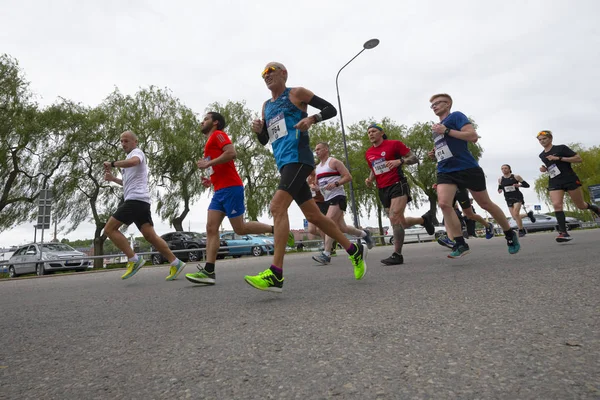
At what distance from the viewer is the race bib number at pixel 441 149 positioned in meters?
4.90

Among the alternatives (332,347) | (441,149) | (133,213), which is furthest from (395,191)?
(332,347)

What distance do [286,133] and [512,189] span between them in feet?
30.0

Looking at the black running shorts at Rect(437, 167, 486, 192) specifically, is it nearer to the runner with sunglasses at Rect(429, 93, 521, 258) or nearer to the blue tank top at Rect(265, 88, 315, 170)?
the runner with sunglasses at Rect(429, 93, 521, 258)

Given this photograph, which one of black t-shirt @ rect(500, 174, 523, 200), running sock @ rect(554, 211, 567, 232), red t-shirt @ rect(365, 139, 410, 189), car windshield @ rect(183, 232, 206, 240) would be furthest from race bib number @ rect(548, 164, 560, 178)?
car windshield @ rect(183, 232, 206, 240)

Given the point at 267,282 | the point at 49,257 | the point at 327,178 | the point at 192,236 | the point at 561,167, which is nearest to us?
the point at 267,282

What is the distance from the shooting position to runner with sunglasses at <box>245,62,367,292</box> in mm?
3268

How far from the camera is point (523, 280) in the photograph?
2838 millimetres

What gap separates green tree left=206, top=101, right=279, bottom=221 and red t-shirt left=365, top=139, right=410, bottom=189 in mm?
22776

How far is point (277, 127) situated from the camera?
3.56m

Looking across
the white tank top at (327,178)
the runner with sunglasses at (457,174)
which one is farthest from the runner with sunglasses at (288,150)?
the white tank top at (327,178)

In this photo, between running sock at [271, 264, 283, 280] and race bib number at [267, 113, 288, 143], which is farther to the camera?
race bib number at [267, 113, 288, 143]

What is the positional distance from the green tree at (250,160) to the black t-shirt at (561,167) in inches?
876

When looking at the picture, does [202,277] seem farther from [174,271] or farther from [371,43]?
[371,43]

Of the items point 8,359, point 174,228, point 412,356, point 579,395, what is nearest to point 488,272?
point 412,356
